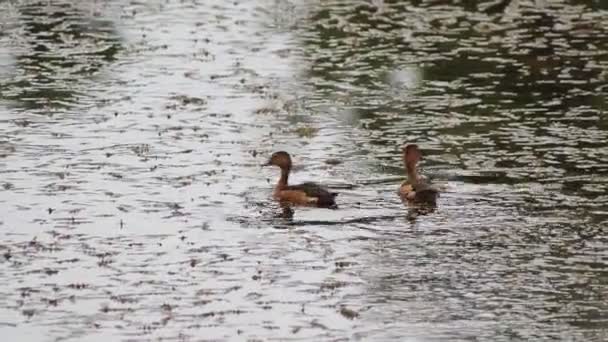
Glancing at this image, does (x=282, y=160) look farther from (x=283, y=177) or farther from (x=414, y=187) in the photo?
(x=414, y=187)

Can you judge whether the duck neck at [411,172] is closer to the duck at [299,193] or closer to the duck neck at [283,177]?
the duck at [299,193]

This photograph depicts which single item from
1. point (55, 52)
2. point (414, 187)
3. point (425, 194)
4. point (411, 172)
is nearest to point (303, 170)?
point (411, 172)

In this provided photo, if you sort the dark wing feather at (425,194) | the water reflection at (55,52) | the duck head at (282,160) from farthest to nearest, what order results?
the water reflection at (55,52) → the duck head at (282,160) → the dark wing feather at (425,194)

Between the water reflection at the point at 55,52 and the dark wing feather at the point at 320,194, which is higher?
the dark wing feather at the point at 320,194

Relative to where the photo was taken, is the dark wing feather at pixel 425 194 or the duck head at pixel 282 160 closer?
the dark wing feather at pixel 425 194

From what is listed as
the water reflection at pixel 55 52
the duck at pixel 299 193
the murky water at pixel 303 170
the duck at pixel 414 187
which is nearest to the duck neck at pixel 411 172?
the duck at pixel 414 187

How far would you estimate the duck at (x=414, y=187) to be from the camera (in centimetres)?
1838

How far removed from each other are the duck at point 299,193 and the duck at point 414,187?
80cm

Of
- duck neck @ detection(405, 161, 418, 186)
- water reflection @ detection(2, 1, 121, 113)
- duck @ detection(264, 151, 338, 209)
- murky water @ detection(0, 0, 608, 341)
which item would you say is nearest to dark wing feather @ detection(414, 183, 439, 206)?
murky water @ detection(0, 0, 608, 341)

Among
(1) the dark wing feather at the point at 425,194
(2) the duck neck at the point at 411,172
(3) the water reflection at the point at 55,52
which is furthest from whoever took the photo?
(3) the water reflection at the point at 55,52

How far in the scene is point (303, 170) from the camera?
67.0 feet

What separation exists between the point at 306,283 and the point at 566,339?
2731 mm

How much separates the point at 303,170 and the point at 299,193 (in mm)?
1846

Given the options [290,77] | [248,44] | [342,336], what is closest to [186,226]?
[342,336]
